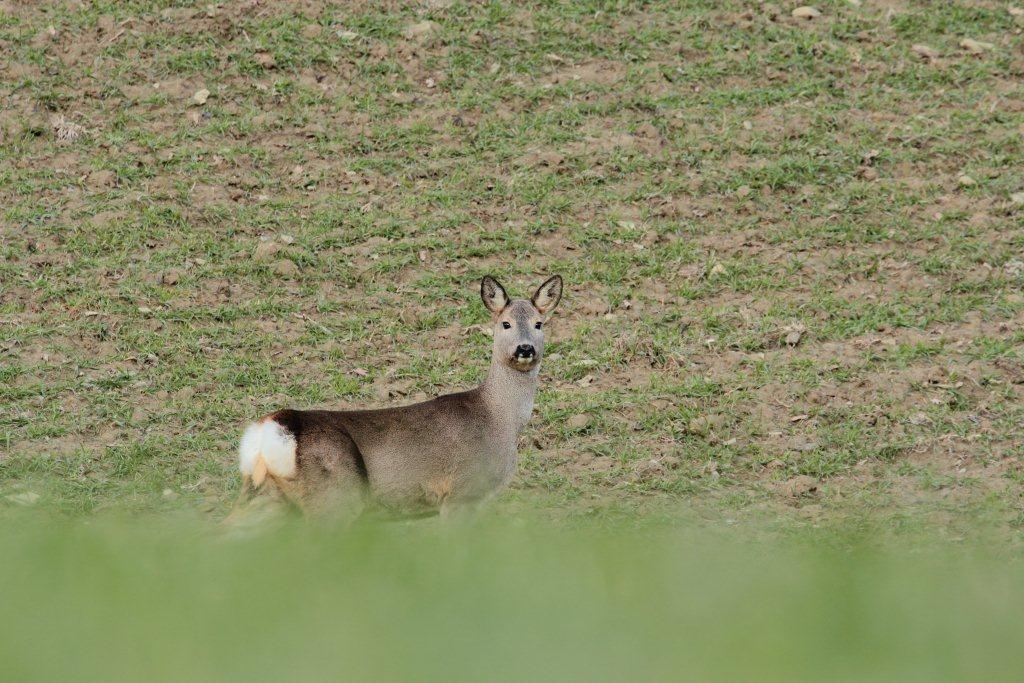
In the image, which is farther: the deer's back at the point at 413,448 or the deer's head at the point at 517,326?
the deer's head at the point at 517,326

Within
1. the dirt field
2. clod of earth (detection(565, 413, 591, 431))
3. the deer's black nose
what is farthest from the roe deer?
clod of earth (detection(565, 413, 591, 431))

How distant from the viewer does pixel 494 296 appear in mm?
8359

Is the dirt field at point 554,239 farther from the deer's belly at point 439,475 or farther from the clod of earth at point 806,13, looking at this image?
the deer's belly at point 439,475

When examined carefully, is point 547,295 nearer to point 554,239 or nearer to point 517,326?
point 517,326

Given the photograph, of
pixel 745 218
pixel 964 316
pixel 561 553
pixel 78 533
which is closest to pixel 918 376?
pixel 964 316

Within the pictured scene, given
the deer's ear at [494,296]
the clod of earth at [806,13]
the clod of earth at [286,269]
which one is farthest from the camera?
the clod of earth at [806,13]

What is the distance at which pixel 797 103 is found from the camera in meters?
14.9

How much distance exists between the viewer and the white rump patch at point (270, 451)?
22.5 feet

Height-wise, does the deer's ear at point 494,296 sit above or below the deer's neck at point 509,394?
above

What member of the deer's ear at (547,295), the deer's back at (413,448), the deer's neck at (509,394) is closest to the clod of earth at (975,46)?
the deer's ear at (547,295)

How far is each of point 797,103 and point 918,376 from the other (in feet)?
15.6

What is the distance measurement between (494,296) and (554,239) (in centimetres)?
470

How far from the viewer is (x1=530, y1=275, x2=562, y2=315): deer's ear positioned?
8422 millimetres

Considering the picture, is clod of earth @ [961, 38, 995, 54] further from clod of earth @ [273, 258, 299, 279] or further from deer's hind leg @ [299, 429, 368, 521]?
deer's hind leg @ [299, 429, 368, 521]
